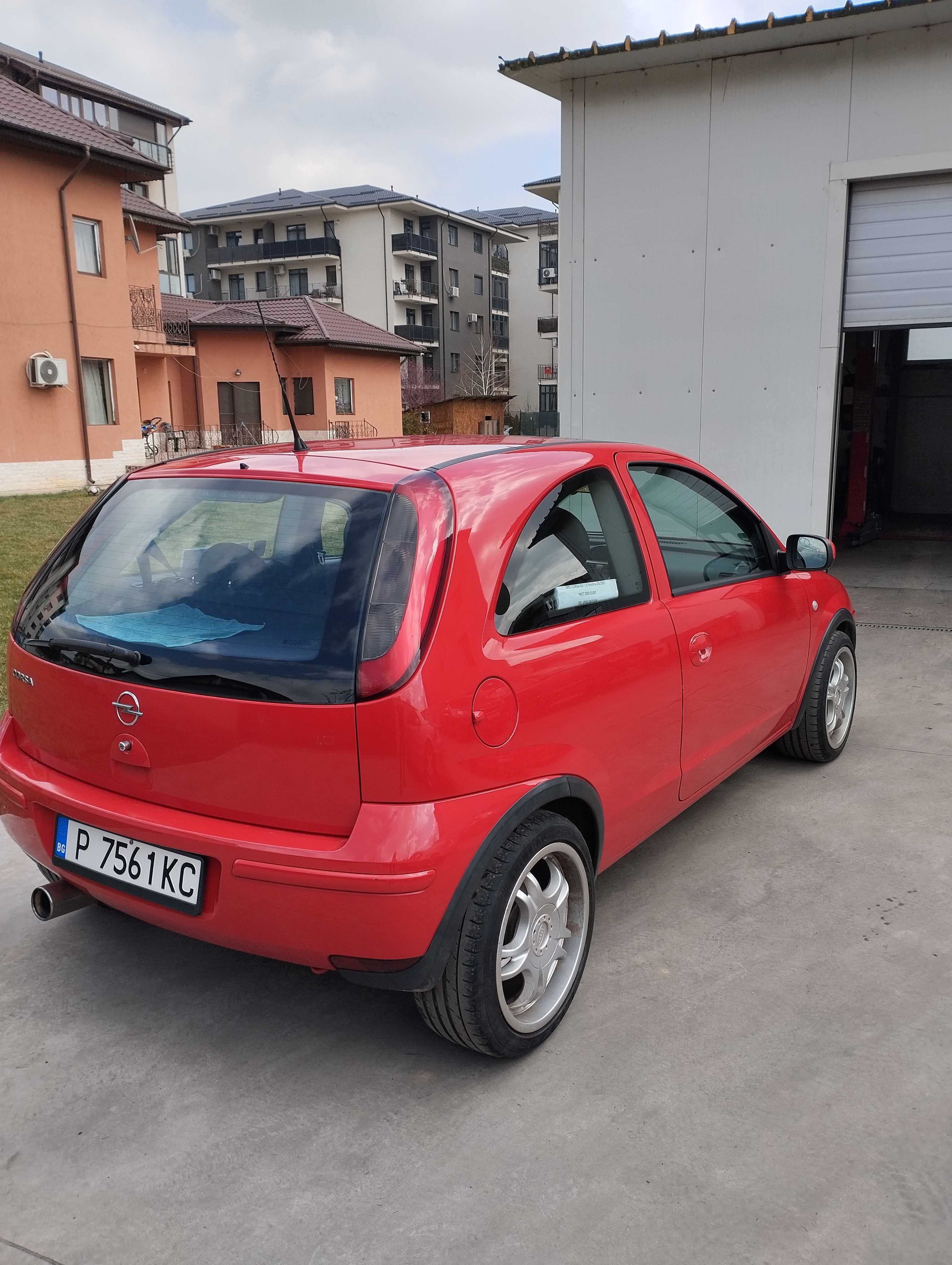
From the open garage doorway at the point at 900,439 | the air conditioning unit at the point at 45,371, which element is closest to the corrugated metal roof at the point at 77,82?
the air conditioning unit at the point at 45,371

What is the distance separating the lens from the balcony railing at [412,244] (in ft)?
173

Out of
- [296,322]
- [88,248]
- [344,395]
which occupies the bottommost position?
[344,395]

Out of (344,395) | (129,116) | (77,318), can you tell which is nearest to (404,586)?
(77,318)

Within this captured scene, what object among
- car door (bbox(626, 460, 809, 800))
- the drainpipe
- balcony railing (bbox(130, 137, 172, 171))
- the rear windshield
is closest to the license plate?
the rear windshield

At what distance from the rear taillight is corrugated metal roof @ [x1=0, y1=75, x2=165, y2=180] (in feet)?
63.1

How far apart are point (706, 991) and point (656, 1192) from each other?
808 mm

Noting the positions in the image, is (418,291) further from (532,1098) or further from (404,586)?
(532,1098)

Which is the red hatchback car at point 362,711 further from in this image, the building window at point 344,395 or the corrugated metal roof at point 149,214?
the building window at point 344,395

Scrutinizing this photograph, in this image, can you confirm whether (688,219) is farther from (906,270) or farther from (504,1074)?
(504,1074)

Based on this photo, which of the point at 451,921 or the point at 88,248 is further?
the point at 88,248

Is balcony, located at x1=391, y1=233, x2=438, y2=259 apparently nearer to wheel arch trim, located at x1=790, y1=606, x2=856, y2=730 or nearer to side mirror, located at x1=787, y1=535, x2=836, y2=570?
wheel arch trim, located at x1=790, y1=606, x2=856, y2=730

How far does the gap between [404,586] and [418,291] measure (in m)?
55.3

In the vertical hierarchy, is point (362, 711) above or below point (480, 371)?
below

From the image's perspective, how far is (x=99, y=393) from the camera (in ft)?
70.2
